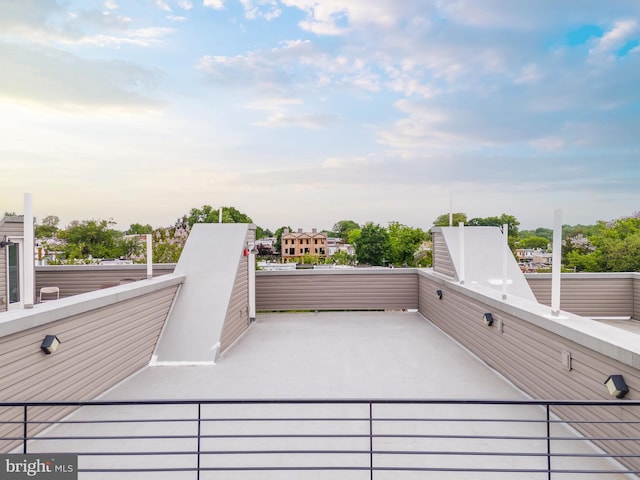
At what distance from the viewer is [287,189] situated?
22.5m

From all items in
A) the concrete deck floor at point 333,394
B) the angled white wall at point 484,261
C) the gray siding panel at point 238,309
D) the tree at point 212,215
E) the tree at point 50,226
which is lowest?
the concrete deck floor at point 333,394

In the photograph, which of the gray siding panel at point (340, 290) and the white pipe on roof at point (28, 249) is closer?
the white pipe on roof at point (28, 249)

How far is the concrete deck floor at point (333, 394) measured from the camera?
2943 mm

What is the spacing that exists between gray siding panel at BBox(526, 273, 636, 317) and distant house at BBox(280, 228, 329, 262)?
4727 centimetres

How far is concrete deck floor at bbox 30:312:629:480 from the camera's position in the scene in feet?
9.66

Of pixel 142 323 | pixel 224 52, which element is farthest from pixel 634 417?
pixel 224 52

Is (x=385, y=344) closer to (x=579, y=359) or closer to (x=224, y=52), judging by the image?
(x=579, y=359)

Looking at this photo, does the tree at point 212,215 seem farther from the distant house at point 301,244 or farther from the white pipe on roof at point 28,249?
the white pipe on roof at point 28,249

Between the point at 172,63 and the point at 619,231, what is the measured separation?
868 inches

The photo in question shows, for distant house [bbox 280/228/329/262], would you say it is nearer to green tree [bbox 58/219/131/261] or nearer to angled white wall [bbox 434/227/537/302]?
green tree [bbox 58/219/131/261]

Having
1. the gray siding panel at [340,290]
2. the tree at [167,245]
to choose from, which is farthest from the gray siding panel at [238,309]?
the tree at [167,245]

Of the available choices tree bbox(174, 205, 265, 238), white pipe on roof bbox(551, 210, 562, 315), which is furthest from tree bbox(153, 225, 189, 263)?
tree bbox(174, 205, 265, 238)

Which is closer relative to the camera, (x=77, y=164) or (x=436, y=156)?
(x=77, y=164)

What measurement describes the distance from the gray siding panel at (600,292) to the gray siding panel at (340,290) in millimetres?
2896
